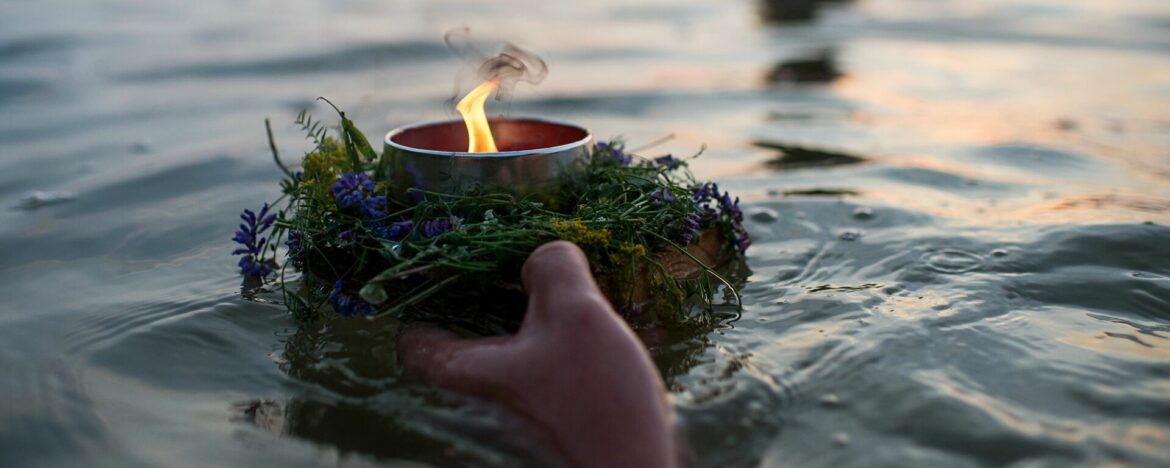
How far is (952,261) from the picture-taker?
3754 millimetres

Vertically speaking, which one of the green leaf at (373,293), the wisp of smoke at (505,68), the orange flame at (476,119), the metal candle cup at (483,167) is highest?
the wisp of smoke at (505,68)

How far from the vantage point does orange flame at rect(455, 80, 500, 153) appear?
10.3 ft

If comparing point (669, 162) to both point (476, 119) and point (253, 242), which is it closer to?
point (476, 119)

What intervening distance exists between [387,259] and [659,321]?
863 mm

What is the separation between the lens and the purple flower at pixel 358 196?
2934mm

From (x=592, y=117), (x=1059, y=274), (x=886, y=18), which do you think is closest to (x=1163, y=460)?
(x=1059, y=274)

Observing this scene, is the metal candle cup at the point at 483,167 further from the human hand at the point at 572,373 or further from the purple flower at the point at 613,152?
the human hand at the point at 572,373

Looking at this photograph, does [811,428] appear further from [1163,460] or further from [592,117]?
[592,117]

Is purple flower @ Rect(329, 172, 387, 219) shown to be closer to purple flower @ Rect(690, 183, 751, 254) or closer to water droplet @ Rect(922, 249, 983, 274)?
purple flower @ Rect(690, 183, 751, 254)

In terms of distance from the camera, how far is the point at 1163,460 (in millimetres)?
2410

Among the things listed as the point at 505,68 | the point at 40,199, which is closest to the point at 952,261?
the point at 505,68

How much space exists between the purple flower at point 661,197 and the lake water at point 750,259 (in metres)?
0.43

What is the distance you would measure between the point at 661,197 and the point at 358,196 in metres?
0.94

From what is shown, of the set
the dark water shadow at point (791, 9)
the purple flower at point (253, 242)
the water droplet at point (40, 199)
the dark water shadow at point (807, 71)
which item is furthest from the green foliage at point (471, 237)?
the dark water shadow at point (791, 9)
